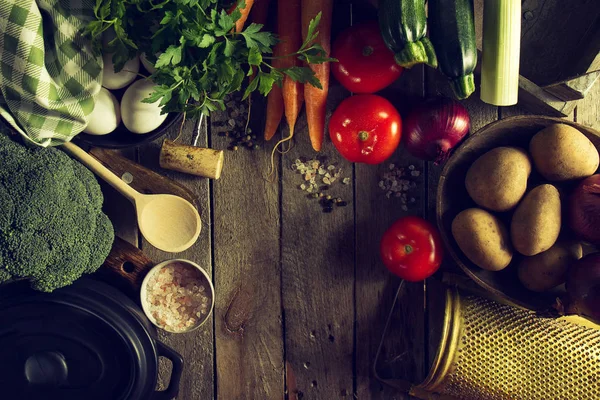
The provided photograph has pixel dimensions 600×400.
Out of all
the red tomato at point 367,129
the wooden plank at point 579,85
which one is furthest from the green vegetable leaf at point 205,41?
the wooden plank at point 579,85

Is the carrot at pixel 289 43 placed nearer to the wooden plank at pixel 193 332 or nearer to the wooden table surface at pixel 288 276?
the wooden table surface at pixel 288 276

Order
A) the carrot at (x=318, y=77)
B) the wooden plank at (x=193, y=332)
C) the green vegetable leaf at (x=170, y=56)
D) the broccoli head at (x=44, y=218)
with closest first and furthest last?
the green vegetable leaf at (x=170, y=56) < the broccoli head at (x=44, y=218) < the carrot at (x=318, y=77) < the wooden plank at (x=193, y=332)

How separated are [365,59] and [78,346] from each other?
761mm

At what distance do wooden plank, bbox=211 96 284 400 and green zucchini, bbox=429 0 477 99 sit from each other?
0.39m

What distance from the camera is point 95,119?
101 centimetres

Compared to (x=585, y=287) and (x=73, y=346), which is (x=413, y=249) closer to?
(x=585, y=287)

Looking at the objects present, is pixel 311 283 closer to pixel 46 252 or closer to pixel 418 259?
pixel 418 259

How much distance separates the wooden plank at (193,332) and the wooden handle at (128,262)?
6cm

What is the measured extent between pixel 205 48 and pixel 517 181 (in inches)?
22.8

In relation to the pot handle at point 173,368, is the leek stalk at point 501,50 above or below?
above

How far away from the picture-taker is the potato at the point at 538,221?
0.97 meters

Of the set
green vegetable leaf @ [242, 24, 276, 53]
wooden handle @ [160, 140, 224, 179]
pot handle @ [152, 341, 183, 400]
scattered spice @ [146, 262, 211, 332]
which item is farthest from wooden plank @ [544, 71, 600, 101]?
pot handle @ [152, 341, 183, 400]

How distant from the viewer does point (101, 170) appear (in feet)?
3.53

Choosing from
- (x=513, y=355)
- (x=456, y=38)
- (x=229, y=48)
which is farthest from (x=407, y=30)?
(x=513, y=355)
